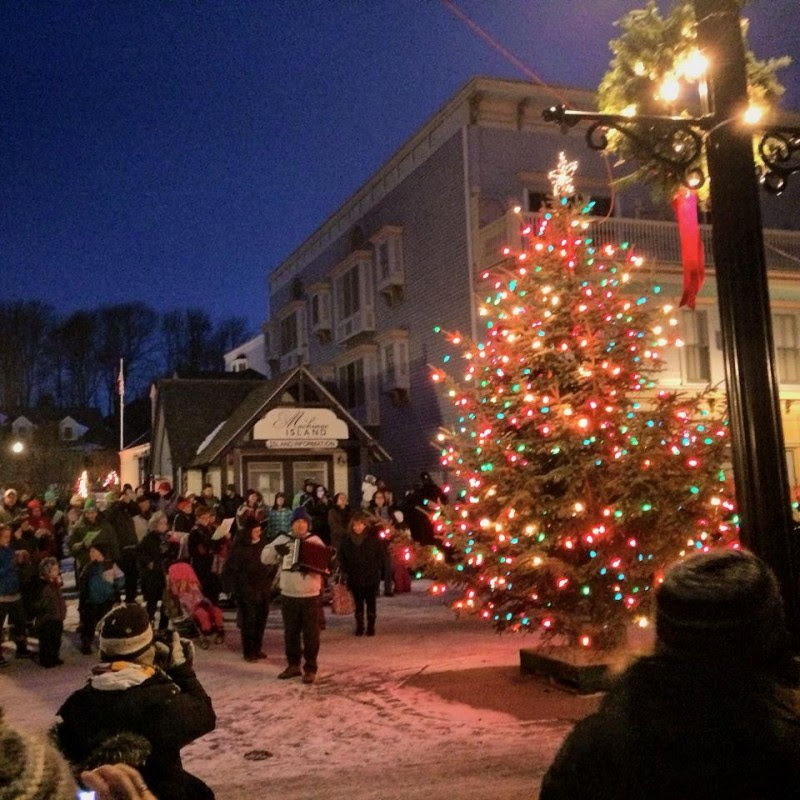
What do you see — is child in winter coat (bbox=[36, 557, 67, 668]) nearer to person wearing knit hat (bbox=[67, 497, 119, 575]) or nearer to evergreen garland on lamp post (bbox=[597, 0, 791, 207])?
person wearing knit hat (bbox=[67, 497, 119, 575])

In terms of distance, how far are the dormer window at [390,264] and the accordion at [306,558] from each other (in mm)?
16884

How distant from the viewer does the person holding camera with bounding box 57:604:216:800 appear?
3.50 meters

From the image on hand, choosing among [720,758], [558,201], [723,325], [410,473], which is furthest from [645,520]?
[410,473]

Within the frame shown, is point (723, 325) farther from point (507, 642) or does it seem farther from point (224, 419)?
point (224, 419)

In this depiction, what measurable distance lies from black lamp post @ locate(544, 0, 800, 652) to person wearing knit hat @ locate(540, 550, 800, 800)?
2601mm

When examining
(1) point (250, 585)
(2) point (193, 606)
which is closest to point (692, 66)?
(1) point (250, 585)

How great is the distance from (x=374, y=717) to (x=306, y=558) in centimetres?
228

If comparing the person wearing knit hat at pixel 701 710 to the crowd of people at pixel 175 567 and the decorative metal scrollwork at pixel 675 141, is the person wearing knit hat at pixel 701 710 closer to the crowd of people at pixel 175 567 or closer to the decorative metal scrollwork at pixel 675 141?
the decorative metal scrollwork at pixel 675 141

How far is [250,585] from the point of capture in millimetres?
11164

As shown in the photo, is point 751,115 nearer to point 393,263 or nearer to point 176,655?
point 176,655

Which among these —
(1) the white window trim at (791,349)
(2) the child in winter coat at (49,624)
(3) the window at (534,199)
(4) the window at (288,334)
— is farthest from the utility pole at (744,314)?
(4) the window at (288,334)

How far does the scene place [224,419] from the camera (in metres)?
27.4

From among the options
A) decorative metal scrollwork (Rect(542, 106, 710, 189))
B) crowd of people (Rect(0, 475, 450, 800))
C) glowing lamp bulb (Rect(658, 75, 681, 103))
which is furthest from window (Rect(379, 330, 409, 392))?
decorative metal scrollwork (Rect(542, 106, 710, 189))

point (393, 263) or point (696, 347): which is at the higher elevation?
point (393, 263)
